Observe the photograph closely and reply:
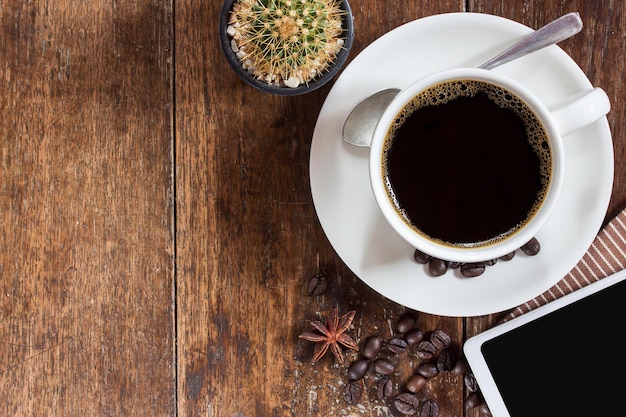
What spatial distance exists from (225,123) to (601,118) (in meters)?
0.59

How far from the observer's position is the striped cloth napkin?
1.17 meters

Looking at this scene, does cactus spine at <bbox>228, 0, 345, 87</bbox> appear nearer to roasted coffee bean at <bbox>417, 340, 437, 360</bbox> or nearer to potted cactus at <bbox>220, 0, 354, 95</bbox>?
potted cactus at <bbox>220, 0, 354, 95</bbox>

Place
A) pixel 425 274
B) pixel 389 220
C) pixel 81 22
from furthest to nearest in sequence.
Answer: pixel 81 22 → pixel 425 274 → pixel 389 220

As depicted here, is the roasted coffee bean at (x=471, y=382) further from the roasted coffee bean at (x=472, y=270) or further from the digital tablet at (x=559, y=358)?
the roasted coffee bean at (x=472, y=270)

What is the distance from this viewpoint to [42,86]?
3.98 ft

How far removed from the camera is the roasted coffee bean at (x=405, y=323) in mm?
1215

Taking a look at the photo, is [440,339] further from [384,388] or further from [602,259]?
[602,259]

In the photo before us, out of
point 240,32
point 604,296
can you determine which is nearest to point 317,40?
point 240,32

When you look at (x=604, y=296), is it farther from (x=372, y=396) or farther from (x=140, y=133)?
(x=140, y=133)

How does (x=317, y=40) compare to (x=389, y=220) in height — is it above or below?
above

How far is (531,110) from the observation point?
37.5 inches

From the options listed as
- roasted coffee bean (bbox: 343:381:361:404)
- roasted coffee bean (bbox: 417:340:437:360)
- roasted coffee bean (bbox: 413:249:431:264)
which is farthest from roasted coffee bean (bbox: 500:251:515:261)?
roasted coffee bean (bbox: 343:381:361:404)

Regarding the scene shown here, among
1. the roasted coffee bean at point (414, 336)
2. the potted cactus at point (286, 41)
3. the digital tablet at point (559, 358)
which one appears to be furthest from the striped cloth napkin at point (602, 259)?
the potted cactus at point (286, 41)

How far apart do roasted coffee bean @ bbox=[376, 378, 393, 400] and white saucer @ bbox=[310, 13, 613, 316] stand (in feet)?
0.72
